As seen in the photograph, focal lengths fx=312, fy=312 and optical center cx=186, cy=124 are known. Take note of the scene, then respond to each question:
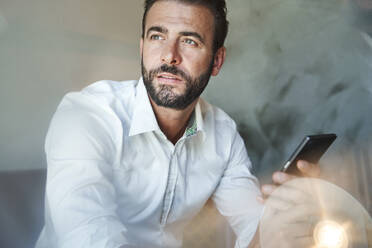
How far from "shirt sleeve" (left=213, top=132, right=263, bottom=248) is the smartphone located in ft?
0.72

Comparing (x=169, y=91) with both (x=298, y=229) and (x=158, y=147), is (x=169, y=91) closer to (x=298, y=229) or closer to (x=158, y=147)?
(x=158, y=147)

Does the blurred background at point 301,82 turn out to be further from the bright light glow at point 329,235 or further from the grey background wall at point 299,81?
the bright light glow at point 329,235

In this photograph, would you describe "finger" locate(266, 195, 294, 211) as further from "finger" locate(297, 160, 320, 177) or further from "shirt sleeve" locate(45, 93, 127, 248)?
"shirt sleeve" locate(45, 93, 127, 248)

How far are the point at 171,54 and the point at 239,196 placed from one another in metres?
0.49

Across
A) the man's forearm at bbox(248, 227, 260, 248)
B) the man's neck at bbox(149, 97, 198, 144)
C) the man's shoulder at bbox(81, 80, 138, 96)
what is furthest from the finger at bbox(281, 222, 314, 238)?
the man's shoulder at bbox(81, 80, 138, 96)

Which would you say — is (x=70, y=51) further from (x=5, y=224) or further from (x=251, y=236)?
(x=251, y=236)

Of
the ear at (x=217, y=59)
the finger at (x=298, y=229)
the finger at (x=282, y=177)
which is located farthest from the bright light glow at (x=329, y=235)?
the ear at (x=217, y=59)

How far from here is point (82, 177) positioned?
0.65 metres

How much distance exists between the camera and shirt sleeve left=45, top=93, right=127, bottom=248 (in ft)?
1.92

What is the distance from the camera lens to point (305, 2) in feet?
5.53

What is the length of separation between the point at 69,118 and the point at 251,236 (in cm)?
63

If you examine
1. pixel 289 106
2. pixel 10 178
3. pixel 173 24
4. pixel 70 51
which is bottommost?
pixel 10 178

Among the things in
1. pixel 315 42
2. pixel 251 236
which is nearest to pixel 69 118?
pixel 251 236

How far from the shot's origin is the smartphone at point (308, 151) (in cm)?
73
